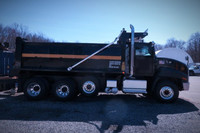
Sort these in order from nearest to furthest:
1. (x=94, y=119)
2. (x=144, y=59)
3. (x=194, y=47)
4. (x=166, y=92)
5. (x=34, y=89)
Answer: (x=94, y=119) < (x=166, y=92) < (x=34, y=89) < (x=144, y=59) < (x=194, y=47)

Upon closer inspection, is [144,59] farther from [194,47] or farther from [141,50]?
[194,47]

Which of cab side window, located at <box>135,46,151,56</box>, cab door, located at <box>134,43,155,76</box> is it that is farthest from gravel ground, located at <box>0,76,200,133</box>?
cab side window, located at <box>135,46,151,56</box>

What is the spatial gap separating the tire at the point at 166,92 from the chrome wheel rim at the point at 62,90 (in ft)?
14.2

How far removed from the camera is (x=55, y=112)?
4.18 metres

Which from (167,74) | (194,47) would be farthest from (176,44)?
(167,74)

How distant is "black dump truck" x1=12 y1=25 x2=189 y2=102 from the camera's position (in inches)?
217

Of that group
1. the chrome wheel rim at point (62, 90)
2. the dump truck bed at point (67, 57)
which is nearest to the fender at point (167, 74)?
the dump truck bed at point (67, 57)

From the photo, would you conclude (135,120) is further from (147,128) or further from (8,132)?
(8,132)

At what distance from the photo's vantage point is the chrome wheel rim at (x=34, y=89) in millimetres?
5535

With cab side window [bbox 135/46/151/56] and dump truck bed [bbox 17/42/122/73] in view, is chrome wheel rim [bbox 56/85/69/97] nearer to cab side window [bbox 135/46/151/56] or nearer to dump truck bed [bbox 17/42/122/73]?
dump truck bed [bbox 17/42/122/73]

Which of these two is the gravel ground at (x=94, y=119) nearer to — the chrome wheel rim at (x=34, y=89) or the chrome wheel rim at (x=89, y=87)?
the chrome wheel rim at (x=34, y=89)

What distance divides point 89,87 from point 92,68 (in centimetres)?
95

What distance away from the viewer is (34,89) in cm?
557

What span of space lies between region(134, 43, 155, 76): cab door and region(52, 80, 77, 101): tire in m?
3.25
